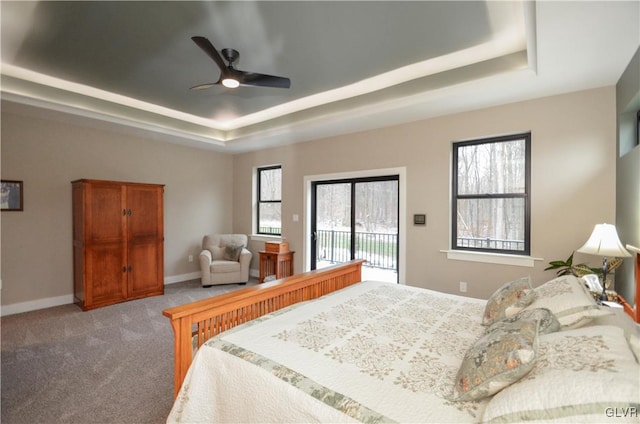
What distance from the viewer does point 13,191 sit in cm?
394

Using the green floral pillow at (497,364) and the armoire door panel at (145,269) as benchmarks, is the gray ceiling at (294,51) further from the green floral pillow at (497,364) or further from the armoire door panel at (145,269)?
the green floral pillow at (497,364)

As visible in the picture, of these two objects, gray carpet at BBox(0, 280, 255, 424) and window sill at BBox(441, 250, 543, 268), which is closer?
gray carpet at BBox(0, 280, 255, 424)

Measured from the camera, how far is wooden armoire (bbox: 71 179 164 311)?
411 centimetres

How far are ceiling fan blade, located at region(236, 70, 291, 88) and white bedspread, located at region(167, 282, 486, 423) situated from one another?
2170 millimetres

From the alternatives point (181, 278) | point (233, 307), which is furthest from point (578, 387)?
point (181, 278)

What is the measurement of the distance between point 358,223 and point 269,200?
2082 millimetres

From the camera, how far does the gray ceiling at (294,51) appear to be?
2.36 metres

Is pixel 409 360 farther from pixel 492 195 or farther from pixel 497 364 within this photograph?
pixel 492 195

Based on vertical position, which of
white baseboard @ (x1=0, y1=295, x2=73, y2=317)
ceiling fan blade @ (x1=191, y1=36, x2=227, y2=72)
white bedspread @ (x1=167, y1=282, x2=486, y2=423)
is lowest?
white baseboard @ (x1=0, y1=295, x2=73, y2=317)

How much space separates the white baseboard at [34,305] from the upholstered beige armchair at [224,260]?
187 centimetres

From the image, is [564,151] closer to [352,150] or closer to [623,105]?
[623,105]

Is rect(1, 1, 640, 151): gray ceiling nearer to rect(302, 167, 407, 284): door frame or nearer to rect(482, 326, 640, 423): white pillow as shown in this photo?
rect(302, 167, 407, 284): door frame

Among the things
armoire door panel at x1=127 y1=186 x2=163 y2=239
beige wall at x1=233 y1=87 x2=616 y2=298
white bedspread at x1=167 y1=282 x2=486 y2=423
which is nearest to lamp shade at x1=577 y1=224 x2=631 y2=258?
beige wall at x1=233 y1=87 x2=616 y2=298

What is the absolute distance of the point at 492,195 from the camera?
366 centimetres
